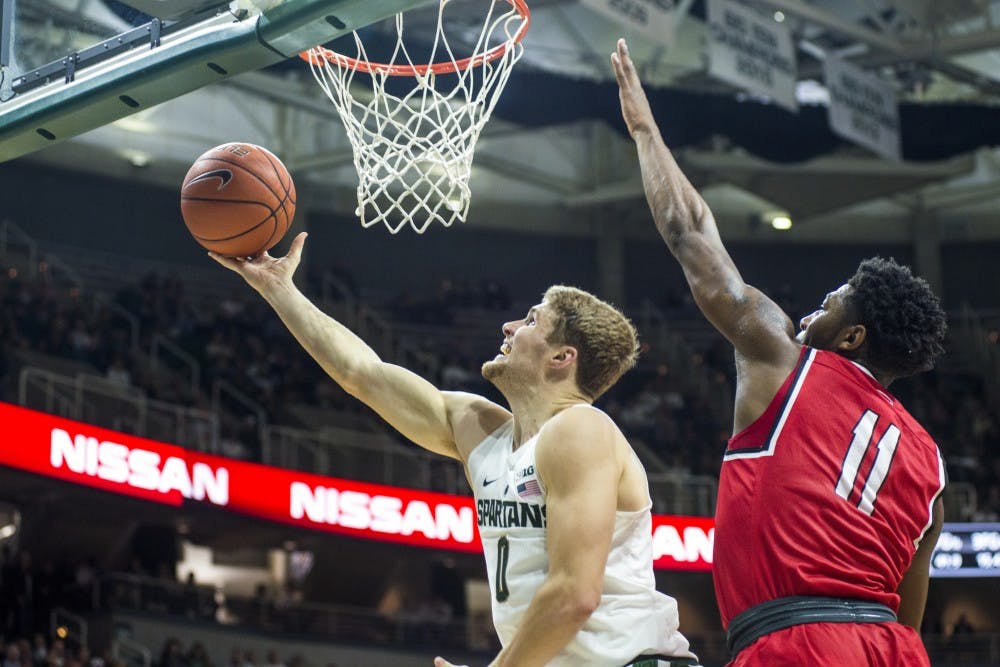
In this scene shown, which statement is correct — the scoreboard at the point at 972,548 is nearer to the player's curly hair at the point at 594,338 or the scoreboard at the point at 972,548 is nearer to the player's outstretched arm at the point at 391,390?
the player's outstretched arm at the point at 391,390

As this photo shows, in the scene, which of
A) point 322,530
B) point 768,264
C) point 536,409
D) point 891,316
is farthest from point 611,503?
point 768,264

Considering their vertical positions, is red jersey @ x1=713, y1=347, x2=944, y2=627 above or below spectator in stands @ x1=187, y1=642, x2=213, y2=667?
above

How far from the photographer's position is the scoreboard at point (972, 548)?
51.4 ft

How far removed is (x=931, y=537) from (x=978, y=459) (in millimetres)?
16134

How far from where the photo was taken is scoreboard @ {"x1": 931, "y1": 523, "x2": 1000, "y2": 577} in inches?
616

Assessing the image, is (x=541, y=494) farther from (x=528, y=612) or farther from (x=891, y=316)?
(x=891, y=316)

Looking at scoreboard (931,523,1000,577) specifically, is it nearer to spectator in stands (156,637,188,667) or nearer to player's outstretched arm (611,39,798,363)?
spectator in stands (156,637,188,667)

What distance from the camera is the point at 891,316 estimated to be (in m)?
3.01

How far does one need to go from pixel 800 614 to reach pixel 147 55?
9.11ft

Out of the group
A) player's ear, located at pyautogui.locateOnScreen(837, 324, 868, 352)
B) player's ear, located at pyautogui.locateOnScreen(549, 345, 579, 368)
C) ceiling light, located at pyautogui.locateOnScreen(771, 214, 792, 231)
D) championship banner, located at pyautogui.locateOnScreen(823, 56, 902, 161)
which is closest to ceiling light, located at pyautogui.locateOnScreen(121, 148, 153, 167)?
championship banner, located at pyautogui.locateOnScreen(823, 56, 902, 161)

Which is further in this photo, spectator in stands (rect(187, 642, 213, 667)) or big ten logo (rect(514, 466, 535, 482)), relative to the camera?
spectator in stands (rect(187, 642, 213, 667))

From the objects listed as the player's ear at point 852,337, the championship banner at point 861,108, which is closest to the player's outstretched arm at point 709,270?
the player's ear at point 852,337

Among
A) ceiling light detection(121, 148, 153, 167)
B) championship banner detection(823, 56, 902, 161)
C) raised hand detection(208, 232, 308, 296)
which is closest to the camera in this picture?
raised hand detection(208, 232, 308, 296)

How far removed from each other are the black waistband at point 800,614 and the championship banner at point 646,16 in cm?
866
